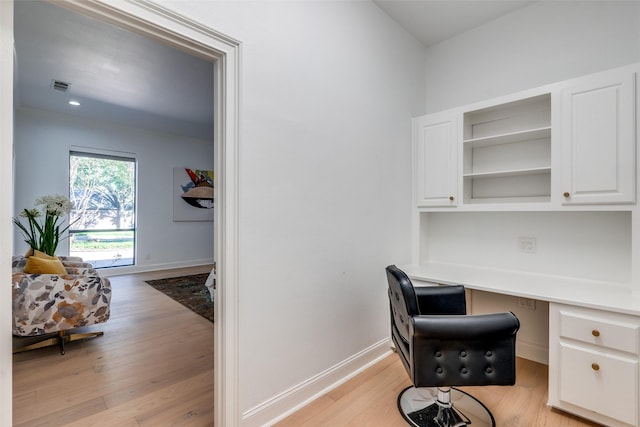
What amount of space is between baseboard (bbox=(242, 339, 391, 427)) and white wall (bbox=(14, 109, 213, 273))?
5138mm

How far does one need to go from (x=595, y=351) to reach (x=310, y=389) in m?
1.66

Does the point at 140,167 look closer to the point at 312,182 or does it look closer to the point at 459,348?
the point at 312,182

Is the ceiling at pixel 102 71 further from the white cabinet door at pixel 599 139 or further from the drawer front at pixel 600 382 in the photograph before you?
the drawer front at pixel 600 382

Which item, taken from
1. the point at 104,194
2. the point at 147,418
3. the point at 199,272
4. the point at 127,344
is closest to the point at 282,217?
the point at 147,418

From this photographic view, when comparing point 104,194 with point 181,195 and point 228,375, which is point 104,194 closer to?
point 181,195

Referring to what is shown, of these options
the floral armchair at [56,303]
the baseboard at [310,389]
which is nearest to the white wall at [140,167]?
the floral armchair at [56,303]

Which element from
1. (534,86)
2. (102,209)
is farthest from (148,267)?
(534,86)

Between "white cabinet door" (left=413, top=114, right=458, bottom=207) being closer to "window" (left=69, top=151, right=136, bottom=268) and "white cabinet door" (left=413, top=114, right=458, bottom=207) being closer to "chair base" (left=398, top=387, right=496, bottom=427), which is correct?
"chair base" (left=398, top=387, right=496, bottom=427)

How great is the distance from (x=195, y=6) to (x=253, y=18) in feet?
1.06

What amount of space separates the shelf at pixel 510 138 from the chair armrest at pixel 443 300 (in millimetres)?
1230

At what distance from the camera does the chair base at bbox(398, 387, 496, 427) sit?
1644 mm

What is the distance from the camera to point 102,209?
543 centimetres

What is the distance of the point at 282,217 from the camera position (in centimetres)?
173

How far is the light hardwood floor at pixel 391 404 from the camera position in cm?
168
